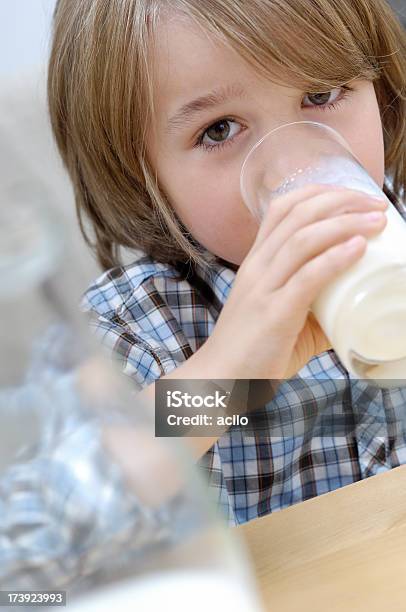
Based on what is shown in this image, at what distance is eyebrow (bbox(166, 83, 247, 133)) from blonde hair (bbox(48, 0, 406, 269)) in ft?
0.10

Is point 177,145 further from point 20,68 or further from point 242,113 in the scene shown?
point 20,68

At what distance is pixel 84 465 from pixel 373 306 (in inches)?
11.6

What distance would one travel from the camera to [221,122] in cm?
77

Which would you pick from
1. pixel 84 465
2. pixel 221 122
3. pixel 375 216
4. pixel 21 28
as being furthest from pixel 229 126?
pixel 21 28

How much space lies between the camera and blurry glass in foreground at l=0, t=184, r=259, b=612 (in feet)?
0.79

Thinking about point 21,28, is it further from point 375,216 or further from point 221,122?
point 375,216

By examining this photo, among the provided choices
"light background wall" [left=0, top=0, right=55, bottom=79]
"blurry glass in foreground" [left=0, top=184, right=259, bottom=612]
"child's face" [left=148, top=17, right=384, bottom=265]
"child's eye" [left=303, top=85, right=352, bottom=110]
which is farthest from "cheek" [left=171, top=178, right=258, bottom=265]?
"light background wall" [left=0, top=0, right=55, bottom=79]

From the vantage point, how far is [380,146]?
811 millimetres

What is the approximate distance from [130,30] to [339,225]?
381mm

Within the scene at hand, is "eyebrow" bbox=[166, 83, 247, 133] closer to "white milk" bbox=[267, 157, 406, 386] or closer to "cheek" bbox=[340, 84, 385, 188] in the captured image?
"cheek" bbox=[340, 84, 385, 188]

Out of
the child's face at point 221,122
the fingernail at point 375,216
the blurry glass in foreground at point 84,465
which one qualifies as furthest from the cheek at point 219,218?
the blurry glass in foreground at point 84,465

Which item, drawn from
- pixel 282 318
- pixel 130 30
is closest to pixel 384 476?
pixel 282 318

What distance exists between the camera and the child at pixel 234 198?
2.01ft

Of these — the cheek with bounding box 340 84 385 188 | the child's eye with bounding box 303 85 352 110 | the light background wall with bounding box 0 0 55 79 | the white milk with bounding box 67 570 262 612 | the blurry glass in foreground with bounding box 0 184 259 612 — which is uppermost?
the light background wall with bounding box 0 0 55 79
